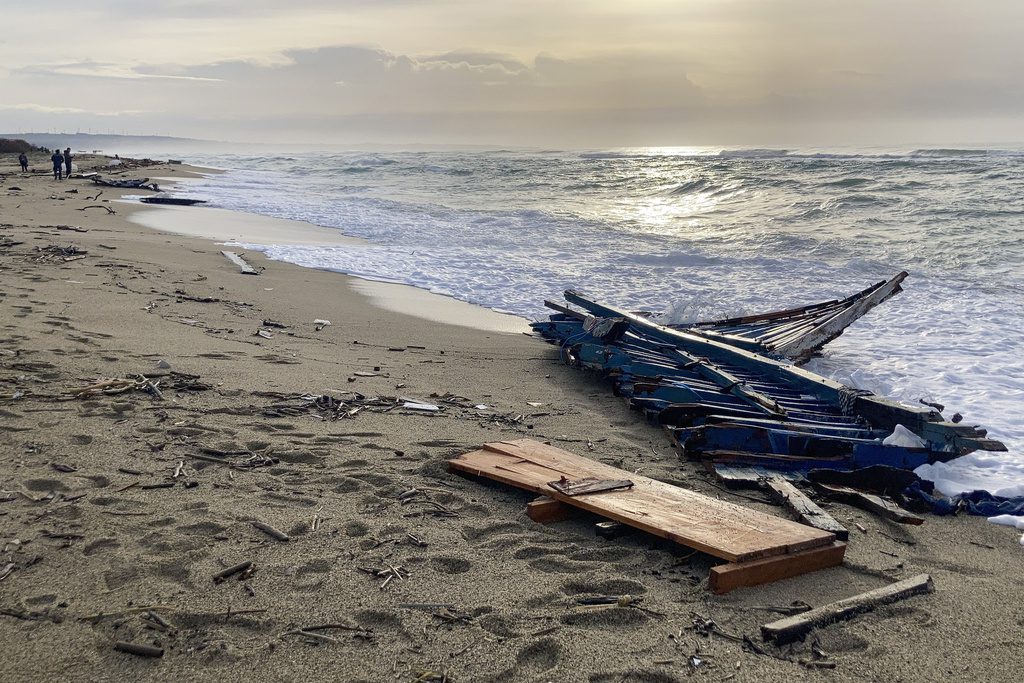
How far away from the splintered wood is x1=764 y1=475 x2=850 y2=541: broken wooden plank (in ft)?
0.62

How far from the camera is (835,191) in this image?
25531mm

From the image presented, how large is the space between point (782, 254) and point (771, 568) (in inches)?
540

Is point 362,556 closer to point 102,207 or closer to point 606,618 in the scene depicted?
point 606,618

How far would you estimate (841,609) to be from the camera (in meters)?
3.51

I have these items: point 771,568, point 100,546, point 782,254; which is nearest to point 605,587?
point 771,568

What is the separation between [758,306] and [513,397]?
624 centimetres

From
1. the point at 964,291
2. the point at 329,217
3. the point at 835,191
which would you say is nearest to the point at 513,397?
the point at 964,291

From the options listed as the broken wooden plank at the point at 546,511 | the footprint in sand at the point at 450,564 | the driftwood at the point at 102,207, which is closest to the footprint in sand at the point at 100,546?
the footprint in sand at the point at 450,564

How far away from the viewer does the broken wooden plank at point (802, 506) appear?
4.26 m

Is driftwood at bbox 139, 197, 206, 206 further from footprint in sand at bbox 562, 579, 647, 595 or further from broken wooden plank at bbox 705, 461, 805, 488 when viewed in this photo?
footprint in sand at bbox 562, 579, 647, 595

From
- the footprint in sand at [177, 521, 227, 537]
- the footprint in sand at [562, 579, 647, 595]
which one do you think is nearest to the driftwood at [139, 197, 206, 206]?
the footprint in sand at [177, 521, 227, 537]

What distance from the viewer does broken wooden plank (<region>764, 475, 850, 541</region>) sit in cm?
A: 426

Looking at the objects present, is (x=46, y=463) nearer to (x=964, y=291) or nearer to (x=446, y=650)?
(x=446, y=650)

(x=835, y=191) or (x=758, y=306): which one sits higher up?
(x=835, y=191)
